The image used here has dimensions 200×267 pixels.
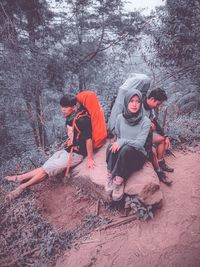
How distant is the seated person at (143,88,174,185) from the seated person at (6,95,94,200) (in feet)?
4.14

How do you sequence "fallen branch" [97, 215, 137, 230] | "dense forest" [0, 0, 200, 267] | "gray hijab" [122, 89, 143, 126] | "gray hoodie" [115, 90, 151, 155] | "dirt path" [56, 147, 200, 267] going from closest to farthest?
1. "dirt path" [56, 147, 200, 267]
2. "dense forest" [0, 0, 200, 267]
3. "fallen branch" [97, 215, 137, 230]
4. "gray hoodie" [115, 90, 151, 155]
5. "gray hijab" [122, 89, 143, 126]

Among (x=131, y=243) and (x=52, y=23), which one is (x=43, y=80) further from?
(x=131, y=243)

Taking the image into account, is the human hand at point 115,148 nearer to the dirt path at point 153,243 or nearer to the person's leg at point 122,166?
the person's leg at point 122,166

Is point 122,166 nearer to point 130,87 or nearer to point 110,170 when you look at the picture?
point 110,170

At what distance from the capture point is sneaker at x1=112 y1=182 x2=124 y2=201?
3764 mm

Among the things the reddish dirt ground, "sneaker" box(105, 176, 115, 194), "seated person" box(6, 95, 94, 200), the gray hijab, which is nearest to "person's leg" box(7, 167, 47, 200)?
"seated person" box(6, 95, 94, 200)

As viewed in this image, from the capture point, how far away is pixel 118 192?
380 cm

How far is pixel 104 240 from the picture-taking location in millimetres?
3510

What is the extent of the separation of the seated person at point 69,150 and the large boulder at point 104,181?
179 millimetres

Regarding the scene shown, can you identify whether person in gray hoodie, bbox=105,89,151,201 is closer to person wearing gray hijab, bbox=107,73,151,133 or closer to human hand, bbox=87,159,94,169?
human hand, bbox=87,159,94,169

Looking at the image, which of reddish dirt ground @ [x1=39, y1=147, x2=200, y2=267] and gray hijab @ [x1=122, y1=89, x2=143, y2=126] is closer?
reddish dirt ground @ [x1=39, y1=147, x2=200, y2=267]

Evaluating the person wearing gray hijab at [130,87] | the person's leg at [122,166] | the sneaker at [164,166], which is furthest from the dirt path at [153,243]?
the person wearing gray hijab at [130,87]

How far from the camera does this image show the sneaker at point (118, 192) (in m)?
3.76

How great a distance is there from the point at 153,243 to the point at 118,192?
0.91m
